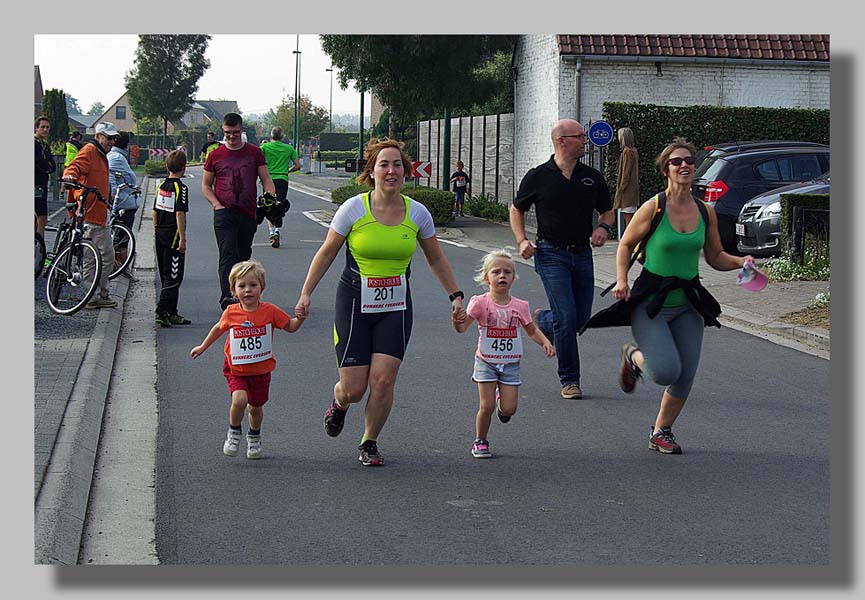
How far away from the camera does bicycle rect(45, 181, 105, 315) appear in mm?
12875

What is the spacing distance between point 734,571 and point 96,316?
8544 mm

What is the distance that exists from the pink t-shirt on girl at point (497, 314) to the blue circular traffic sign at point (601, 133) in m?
16.8

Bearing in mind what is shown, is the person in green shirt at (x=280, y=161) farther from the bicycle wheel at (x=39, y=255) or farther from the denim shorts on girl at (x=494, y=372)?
the denim shorts on girl at (x=494, y=372)

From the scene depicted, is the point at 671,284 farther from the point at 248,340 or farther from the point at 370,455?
the point at 248,340

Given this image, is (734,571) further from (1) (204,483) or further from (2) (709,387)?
(2) (709,387)

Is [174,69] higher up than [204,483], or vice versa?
[174,69]

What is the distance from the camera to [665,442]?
775 cm

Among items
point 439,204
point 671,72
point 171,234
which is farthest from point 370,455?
point 671,72

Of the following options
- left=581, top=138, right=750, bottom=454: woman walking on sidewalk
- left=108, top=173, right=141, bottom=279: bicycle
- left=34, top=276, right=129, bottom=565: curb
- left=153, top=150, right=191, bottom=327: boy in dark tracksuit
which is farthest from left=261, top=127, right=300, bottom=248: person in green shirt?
left=581, top=138, right=750, bottom=454: woman walking on sidewalk

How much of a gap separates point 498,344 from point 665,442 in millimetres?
1229

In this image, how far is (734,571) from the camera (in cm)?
554

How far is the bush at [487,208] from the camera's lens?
101ft

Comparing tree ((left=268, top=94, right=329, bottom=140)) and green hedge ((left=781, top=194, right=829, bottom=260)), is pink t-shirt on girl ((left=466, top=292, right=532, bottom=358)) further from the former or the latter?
tree ((left=268, top=94, right=329, bottom=140))

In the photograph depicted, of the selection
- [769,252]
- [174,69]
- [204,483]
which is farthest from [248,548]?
[174,69]
